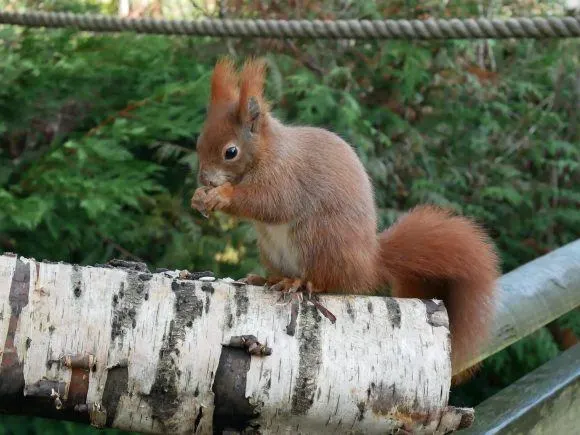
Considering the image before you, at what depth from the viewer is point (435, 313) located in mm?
994

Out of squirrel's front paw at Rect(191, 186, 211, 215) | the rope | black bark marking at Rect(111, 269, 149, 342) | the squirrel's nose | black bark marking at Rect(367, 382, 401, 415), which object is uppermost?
the rope

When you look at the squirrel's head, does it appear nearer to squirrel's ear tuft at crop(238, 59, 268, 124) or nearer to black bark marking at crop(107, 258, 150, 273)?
squirrel's ear tuft at crop(238, 59, 268, 124)

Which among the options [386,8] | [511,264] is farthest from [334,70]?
[511,264]

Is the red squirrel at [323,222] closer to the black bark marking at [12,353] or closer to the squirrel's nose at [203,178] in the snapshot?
the squirrel's nose at [203,178]

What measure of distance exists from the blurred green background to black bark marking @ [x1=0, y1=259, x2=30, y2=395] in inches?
30.8

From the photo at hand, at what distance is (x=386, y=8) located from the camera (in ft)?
7.54

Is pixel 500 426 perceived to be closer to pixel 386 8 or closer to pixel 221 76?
pixel 221 76

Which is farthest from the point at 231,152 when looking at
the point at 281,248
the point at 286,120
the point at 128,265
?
the point at 286,120

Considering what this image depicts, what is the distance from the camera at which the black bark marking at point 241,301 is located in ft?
3.08

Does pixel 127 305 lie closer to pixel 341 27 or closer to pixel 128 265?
pixel 128 265

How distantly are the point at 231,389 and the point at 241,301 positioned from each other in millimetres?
103

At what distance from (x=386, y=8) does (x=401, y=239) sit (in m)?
1.25

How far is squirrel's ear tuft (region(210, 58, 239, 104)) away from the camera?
125cm

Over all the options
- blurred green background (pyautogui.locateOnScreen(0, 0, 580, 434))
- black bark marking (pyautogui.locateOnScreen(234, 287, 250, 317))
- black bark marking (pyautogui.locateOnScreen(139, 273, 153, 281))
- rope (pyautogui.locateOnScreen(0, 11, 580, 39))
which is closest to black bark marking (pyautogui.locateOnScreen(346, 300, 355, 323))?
black bark marking (pyautogui.locateOnScreen(234, 287, 250, 317))
